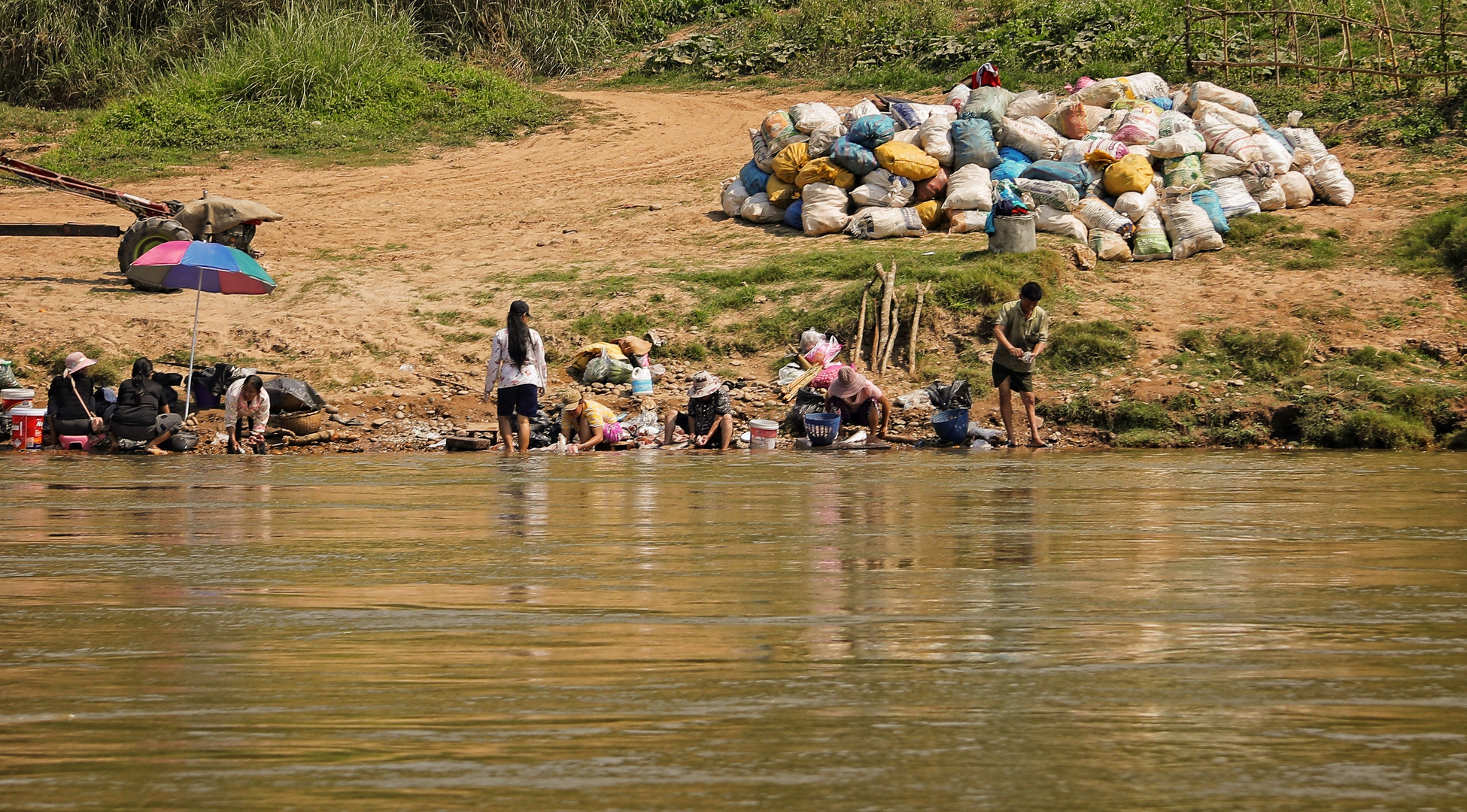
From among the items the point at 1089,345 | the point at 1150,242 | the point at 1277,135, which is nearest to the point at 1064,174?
the point at 1150,242

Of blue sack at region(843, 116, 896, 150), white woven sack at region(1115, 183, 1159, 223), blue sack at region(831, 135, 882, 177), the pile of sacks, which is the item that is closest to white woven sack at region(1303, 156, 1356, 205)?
the pile of sacks

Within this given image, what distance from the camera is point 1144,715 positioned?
242 cm

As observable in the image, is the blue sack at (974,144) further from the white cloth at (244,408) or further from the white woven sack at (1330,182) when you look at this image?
the white cloth at (244,408)

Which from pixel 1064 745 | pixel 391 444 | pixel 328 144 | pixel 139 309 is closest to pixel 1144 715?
pixel 1064 745

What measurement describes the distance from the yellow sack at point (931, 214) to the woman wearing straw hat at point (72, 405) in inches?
317

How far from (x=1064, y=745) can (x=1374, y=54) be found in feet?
59.2

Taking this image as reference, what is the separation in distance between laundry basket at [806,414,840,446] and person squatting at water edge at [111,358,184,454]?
504 centimetres

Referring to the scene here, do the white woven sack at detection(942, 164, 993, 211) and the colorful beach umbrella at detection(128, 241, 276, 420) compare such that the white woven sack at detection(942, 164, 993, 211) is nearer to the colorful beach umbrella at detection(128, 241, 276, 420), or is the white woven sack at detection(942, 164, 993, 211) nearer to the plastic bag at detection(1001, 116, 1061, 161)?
the plastic bag at detection(1001, 116, 1061, 161)

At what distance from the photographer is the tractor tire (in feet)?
45.5

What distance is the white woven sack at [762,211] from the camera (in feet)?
50.8

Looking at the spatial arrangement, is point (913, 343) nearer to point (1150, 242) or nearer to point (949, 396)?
point (949, 396)

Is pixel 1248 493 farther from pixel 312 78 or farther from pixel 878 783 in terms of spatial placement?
pixel 312 78

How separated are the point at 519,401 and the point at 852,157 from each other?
561 cm

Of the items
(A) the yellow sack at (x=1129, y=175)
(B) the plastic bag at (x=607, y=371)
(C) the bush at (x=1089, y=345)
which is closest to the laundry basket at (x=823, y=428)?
(B) the plastic bag at (x=607, y=371)
